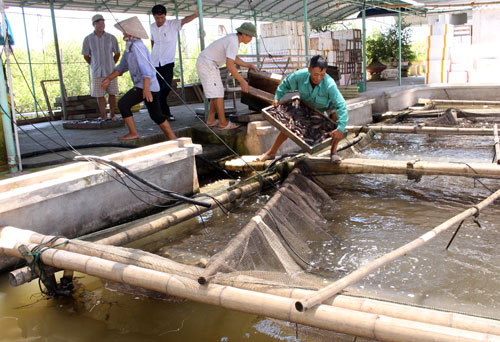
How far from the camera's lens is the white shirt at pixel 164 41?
25.1ft

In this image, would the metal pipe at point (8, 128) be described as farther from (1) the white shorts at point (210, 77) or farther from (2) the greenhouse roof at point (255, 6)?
(2) the greenhouse roof at point (255, 6)

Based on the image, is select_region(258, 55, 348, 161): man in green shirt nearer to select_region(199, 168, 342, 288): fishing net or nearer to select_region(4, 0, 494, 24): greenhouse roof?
select_region(199, 168, 342, 288): fishing net

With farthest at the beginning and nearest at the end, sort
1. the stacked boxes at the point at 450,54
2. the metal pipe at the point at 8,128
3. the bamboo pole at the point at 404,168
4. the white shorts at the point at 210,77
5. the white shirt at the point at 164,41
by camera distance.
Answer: the stacked boxes at the point at 450,54 < the white shirt at the point at 164,41 < the white shorts at the point at 210,77 < the bamboo pole at the point at 404,168 < the metal pipe at the point at 8,128

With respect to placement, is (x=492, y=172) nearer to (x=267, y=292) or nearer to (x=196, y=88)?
(x=267, y=292)

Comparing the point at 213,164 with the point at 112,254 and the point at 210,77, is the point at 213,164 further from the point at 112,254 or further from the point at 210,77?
the point at 112,254

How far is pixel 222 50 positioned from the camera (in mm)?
6922

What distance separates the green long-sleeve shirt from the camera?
577cm

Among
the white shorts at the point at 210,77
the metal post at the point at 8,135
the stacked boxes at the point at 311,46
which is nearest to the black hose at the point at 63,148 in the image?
the metal post at the point at 8,135

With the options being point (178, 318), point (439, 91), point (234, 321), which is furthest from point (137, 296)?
point (439, 91)

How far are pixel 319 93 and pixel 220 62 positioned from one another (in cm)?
187

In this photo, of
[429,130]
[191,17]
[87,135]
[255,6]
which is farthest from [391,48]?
[87,135]

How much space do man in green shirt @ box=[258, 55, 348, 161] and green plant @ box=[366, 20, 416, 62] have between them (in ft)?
58.9

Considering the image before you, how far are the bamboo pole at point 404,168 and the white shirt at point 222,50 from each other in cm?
214

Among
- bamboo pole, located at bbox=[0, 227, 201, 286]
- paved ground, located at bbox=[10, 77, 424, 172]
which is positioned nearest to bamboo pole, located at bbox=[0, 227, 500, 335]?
bamboo pole, located at bbox=[0, 227, 201, 286]
